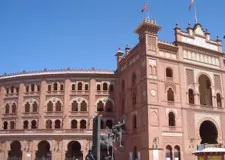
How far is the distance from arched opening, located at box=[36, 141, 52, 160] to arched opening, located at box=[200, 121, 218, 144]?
22.6 meters

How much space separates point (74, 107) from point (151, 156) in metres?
17.8

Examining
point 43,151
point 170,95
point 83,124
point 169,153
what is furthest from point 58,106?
point 169,153

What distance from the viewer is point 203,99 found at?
145ft

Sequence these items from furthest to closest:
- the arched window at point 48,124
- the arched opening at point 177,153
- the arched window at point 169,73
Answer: the arched window at point 48,124 < the arched window at point 169,73 < the arched opening at point 177,153

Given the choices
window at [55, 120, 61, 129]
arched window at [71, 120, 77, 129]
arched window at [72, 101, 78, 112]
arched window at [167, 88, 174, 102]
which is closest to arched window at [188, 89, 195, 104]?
arched window at [167, 88, 174, 102]

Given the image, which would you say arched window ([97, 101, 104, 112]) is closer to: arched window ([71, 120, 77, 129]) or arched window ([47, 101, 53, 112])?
Answer: arched window ([71, 120, 77, 129])

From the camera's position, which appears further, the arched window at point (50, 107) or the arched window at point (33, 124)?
the arched window at point (50, 107)

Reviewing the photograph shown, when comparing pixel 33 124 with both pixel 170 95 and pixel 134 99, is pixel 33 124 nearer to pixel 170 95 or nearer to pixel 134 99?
pixel 134 99

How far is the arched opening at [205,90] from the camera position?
43312mm

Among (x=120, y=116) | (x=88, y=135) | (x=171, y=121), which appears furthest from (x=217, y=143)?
(x=88, y=135)

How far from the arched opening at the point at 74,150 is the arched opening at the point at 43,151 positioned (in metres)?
2.87

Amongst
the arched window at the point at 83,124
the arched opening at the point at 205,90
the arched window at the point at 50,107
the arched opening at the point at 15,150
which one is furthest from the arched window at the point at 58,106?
the arched opening at the point at 205,90

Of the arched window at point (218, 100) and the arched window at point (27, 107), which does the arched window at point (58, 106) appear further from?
the arched window at point (218, 100)

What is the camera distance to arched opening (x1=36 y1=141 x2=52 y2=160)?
46.0 metres
